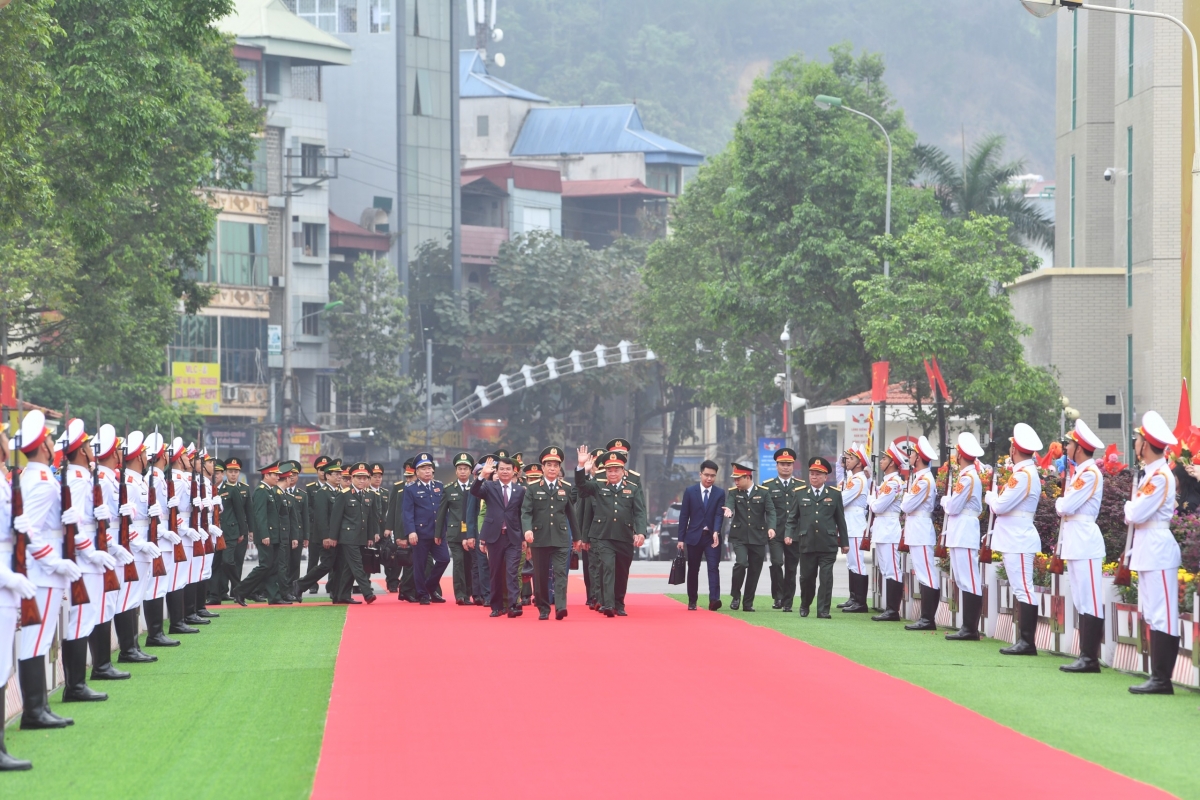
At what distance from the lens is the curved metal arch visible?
78188 millimetres

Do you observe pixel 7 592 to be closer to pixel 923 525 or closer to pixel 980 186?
pixel 923 525

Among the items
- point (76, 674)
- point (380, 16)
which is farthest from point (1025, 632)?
point (380, 16)

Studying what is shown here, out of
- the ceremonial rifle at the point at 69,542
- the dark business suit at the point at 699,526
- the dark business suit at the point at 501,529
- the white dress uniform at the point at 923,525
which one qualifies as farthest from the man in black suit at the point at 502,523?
the ceremonial rifle at the point at 69,542

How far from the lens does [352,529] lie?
2241 centimetres

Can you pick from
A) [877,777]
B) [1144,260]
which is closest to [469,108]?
[1144,260]

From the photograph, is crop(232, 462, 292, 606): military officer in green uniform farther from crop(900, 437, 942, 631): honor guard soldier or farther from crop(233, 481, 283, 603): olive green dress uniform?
crop(900, 437, 942, 631): honor guard soldier

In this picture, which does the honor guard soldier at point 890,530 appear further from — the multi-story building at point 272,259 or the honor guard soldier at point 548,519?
the multi-story building at point 272,259

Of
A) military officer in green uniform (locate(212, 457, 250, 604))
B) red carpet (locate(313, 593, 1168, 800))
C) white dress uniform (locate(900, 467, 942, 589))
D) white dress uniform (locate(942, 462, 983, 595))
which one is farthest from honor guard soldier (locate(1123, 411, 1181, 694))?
military officer in green uniform (locate(212, 457, 250, 604))

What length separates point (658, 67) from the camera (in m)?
189

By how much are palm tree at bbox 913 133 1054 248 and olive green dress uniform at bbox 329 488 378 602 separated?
115ft

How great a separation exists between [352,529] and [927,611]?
24.6ft

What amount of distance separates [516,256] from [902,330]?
4845 cm

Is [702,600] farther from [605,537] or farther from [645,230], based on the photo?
[645,230]

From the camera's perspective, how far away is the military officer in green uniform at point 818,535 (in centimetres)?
2039
